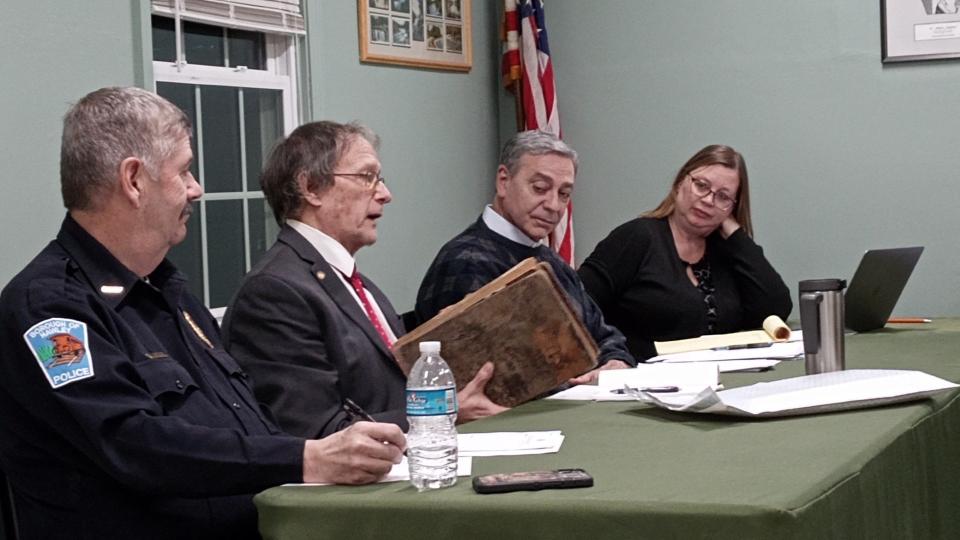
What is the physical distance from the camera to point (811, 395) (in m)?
2.36

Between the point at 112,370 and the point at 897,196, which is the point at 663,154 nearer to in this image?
the point at 897,196

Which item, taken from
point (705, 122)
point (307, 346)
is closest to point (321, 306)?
point (307, 346)

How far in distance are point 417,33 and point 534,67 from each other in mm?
692

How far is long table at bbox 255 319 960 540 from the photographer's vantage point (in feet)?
5.26

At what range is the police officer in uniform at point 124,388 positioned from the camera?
6.04 feet

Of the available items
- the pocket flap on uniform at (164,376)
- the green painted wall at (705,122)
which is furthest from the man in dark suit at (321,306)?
the green painted wall at (705,122)

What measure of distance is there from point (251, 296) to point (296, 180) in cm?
37

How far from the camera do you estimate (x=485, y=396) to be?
2572 millimetres

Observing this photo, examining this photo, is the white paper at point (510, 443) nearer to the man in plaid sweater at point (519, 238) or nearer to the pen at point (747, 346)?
the man in plaid sweater at point (519, 238)

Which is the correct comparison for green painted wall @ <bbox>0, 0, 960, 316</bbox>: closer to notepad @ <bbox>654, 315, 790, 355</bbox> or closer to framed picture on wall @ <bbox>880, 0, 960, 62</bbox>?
framed picture on wall @ <bbox>880, 0, 960, 62</bbox>

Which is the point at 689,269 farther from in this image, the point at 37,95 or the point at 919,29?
the point at 37,95

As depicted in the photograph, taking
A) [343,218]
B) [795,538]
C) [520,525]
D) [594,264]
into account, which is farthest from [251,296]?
[594,264]

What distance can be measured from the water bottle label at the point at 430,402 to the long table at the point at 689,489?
0.11 meters

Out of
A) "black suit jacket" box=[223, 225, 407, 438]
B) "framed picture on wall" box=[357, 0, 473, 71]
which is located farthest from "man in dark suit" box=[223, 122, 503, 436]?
"framed picture on wall" box=[357, 0, 473, 71]
